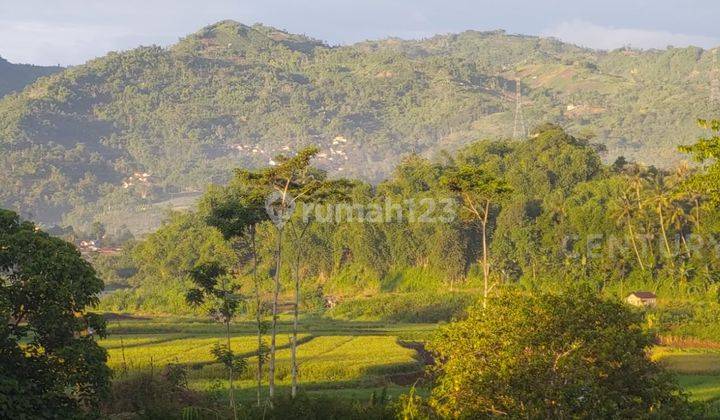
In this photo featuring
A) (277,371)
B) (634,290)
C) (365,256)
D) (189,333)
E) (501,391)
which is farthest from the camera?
(365,256)

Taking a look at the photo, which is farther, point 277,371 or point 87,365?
point 277,371

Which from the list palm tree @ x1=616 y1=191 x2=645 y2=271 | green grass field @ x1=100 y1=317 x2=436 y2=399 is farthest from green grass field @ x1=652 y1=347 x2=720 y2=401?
palm tree @ x1=616 y1=191 x2=645 y2=271

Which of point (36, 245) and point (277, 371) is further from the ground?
point (36, 245)

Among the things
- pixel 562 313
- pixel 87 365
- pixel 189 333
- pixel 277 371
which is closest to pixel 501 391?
pixel 562 313

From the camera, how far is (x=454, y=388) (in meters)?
19.9

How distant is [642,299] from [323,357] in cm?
3020

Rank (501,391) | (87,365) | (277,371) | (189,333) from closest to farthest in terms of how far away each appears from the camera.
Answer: (501,391) → (87,365) → (277,371) → (189,333)

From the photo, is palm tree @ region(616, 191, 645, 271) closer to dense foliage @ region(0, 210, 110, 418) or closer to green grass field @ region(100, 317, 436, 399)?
green grass field @ region(100, 317, 436, 399)

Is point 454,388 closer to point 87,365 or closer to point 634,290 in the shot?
point 87,365

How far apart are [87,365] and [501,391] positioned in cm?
926

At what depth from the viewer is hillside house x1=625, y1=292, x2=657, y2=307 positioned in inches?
2623

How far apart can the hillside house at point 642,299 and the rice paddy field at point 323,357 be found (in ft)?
48.6

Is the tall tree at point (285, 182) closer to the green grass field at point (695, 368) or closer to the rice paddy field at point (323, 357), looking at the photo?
the rice paddy field at point (323, 357)

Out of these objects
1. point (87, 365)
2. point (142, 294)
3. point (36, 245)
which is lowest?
point (142, 294)
